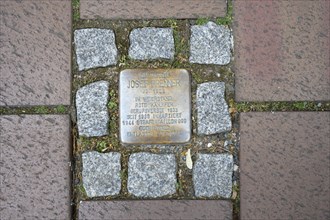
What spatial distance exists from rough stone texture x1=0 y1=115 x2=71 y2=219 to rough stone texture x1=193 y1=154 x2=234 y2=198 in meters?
0.56

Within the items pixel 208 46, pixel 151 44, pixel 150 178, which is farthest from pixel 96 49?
pixel 150 178

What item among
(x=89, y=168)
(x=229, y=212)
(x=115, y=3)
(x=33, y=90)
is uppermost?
(x=115, y=3)

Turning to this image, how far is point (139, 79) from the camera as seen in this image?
1.78m

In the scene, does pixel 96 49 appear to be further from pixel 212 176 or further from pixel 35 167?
pixel 212 176

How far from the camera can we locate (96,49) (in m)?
1.79

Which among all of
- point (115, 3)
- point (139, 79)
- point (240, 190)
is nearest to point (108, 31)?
point (115, 3)

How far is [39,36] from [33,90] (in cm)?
24

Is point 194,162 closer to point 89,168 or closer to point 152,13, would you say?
point 89,168

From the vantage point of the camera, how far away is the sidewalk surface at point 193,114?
1.76 m

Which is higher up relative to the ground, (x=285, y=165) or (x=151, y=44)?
(x=151, y=44)

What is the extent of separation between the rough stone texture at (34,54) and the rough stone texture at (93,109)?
0.07 metres

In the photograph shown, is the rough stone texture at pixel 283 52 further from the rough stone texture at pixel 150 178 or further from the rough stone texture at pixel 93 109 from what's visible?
the rough stone texture at pixel 93 109

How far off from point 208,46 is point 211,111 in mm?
286

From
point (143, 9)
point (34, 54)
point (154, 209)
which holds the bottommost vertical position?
point (154, 209)
